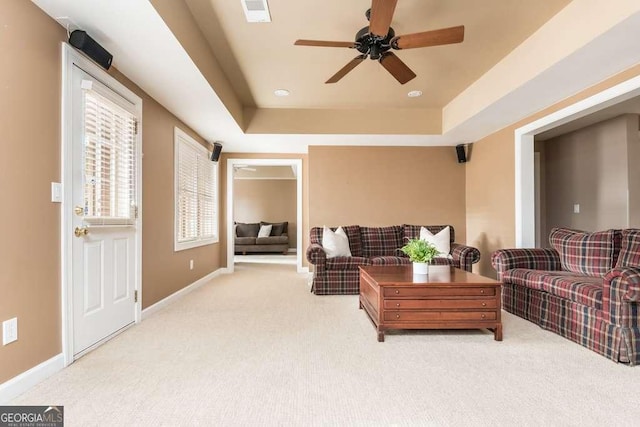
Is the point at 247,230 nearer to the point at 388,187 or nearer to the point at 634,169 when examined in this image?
the point at 388,187

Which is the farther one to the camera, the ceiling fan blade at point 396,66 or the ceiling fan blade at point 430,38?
the ceiling fan blade at point 396,66

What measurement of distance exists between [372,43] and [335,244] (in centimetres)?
277

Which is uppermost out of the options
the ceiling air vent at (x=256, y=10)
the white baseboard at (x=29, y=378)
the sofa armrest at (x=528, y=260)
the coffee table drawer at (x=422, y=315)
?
the ceiling air vent at (x=256, y=10)

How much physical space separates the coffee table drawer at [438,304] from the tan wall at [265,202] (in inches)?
334

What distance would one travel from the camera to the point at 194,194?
512 cm

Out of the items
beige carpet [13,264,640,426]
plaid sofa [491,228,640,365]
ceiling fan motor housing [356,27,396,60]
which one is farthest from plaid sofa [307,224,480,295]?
ceiling fan motor housing [356,27,396,60]

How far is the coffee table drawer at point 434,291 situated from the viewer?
277 cm

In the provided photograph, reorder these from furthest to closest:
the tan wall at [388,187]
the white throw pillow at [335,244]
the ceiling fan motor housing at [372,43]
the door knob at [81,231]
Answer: the tan wall at [388,187] → the white throw pillow at [335,244] → the ceiling fan motor housing at [372,43] → the door knob at [81,231]

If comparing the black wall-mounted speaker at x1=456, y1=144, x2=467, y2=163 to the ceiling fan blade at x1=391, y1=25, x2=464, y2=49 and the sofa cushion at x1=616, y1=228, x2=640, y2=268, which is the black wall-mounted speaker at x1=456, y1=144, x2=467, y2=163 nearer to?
the sofa cushion at x1=616, y1=228, x2=640, y2=268

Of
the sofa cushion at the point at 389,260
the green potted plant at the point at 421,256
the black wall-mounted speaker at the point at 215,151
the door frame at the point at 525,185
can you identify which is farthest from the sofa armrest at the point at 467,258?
the black wall-mounted speaker at the point at 215,151

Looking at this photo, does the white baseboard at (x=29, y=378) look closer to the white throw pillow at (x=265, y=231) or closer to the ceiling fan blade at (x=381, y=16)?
the ceiling fan blade at (x=381, y=16)

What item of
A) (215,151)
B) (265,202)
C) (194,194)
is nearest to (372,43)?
(194,194)

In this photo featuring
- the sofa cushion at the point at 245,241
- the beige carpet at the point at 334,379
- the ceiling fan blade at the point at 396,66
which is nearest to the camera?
the beige carpet at the point at 334,379

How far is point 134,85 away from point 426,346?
3404 millimetres
